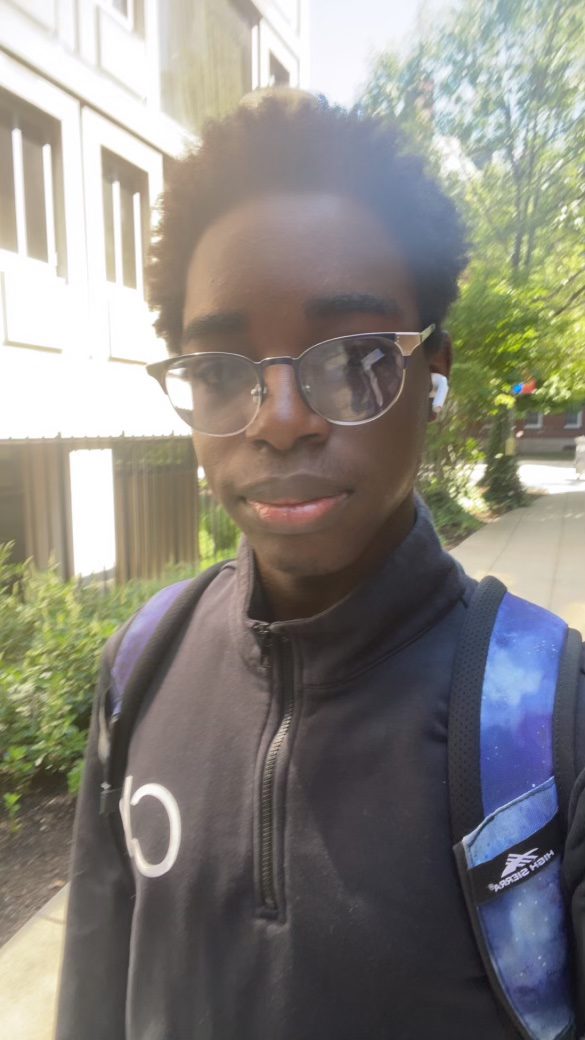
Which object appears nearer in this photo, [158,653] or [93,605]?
[158,653]

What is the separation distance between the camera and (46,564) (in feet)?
24.6

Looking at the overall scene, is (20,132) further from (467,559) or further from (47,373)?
(467,559)

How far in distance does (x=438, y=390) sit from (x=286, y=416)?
32cm

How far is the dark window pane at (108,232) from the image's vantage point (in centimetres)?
816

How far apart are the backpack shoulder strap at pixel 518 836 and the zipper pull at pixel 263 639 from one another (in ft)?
0.97

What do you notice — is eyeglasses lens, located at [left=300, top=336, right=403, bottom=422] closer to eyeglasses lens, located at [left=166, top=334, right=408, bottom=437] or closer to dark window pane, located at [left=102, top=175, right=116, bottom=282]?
eyeglasses lens, located at [left=166, top=334, right=408, bottom=437]

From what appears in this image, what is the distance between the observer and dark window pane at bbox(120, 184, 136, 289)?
8.51m

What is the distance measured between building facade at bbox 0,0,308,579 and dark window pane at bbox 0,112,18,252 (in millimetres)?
11

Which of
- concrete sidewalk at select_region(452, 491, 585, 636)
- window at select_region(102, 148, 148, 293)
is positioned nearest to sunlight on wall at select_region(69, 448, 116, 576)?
window at select_region(102, 148, 148, 293)

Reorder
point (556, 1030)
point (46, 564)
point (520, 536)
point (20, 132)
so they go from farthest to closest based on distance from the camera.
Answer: point (520, 536) → point (46, 564) → point (20, 132) → point (556, 1030)

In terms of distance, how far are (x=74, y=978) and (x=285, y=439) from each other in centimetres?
103

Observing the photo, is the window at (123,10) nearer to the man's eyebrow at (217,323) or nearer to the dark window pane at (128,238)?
the dark window pane at (128,238)

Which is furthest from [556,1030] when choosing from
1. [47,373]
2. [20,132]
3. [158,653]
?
[20,132]

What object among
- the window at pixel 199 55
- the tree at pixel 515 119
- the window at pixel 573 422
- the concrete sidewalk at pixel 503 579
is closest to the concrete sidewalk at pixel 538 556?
the concrete sidewalk at pixel 503 579
